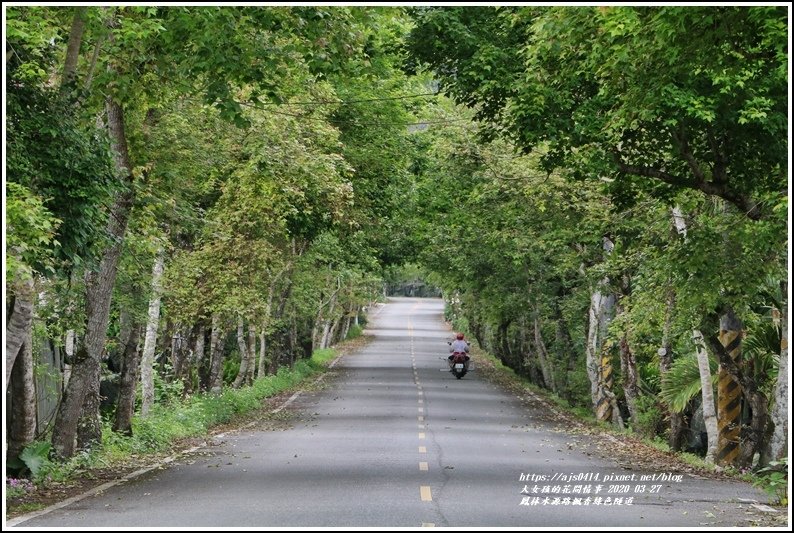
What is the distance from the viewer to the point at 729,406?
21141mm

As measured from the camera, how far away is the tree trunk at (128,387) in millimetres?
20016

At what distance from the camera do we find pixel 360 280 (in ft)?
200

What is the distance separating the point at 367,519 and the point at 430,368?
141 feet

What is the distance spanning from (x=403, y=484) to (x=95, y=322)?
5.76 meters

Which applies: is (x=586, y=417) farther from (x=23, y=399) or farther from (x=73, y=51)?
(x=73, y=51)

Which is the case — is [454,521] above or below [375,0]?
below

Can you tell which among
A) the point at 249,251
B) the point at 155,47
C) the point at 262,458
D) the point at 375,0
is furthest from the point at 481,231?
the point at 375,0

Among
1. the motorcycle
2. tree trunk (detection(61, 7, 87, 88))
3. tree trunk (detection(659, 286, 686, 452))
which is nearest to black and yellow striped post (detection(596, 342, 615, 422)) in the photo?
tree trunk (detection(659, 286, 686, 452))

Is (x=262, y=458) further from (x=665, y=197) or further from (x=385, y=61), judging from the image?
(x=385, y=61)

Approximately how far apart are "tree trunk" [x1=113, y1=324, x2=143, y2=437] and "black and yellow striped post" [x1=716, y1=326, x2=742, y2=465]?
10.0m

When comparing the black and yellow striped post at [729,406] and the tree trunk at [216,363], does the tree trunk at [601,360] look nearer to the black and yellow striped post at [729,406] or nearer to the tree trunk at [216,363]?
the black and yellow striped post at [729,406]

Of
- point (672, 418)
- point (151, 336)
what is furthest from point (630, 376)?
point (151, 336)

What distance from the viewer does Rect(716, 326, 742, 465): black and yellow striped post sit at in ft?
67.5

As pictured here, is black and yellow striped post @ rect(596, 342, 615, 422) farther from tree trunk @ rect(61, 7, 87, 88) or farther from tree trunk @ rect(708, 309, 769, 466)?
tree trunk @ rect(61, 7, 87, 88)
